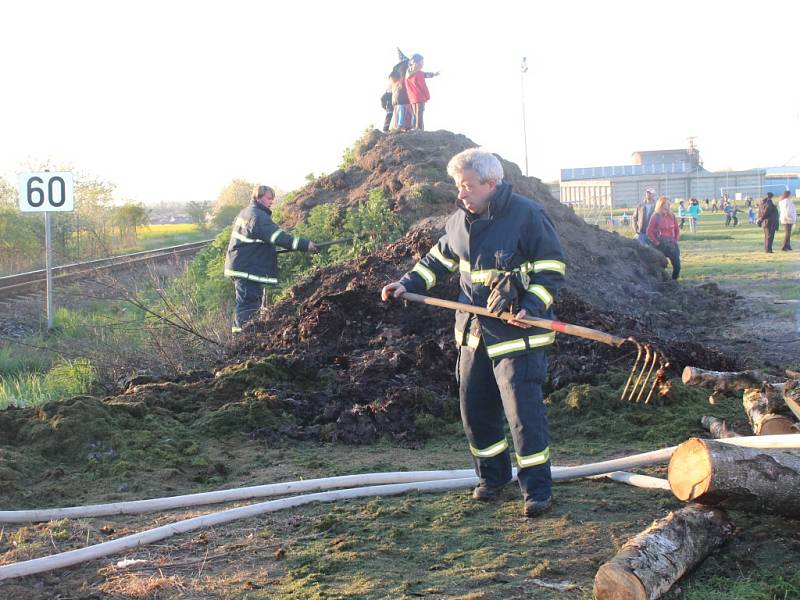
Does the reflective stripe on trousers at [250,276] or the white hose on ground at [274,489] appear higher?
the reflective stripe on trousers at [250,276]

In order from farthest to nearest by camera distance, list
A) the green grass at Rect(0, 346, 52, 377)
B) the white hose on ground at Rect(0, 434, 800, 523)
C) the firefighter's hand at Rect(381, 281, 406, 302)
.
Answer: the green grass at Rect(0, 346, 52, 377), the firefighter's hand at Rect(381, 281, 406, 302), the white hose on ground at Rect(0, 434, 800, 523)

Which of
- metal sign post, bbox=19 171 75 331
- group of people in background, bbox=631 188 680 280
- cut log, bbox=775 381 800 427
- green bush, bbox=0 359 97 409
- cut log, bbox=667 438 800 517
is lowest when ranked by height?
green bush, bbox=0 359 97 409

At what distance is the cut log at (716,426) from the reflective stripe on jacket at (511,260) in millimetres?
1746

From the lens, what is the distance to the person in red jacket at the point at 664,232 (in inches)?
669

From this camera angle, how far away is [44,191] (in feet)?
45.0

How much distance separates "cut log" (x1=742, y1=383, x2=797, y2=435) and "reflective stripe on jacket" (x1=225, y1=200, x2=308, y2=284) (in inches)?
247

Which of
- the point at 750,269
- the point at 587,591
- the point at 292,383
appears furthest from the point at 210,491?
the point at 750,269

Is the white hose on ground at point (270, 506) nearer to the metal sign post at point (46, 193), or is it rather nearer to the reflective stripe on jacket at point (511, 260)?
the reflective stripe on jacket at point (511, 260)

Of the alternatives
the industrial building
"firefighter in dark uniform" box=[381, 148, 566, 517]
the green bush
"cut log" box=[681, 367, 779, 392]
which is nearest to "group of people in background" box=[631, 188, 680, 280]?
"cut log" box=[681, 367, 779, 392]

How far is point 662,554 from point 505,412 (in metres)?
1.35

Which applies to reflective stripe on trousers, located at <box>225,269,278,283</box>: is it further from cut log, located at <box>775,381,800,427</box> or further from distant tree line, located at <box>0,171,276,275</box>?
cut log, located at <box>775,381,800,427</box>

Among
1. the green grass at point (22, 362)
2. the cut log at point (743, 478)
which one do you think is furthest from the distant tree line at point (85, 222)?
the cut log at point (743, 478)

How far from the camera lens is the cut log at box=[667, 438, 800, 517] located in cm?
405

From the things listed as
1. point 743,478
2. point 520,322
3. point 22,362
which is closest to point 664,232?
point 22,362
